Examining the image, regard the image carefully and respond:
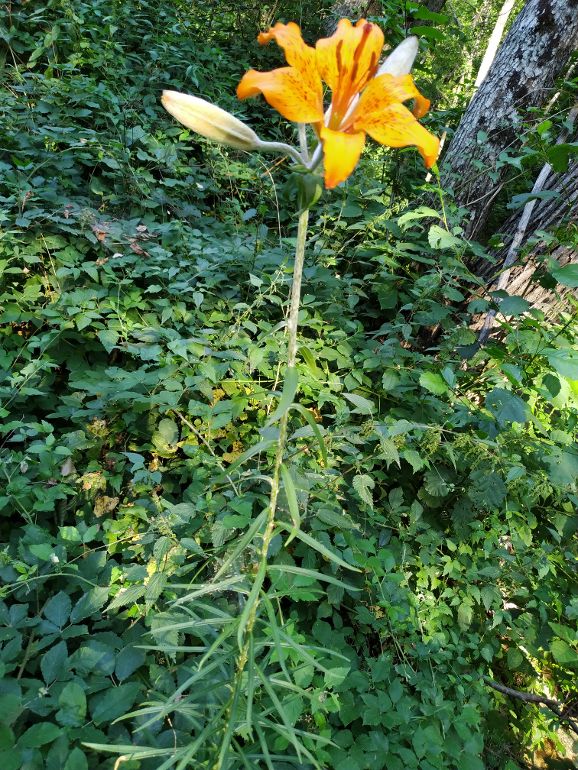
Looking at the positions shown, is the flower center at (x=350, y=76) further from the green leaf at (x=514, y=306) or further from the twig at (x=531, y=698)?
the twig at (x=531, y=698)

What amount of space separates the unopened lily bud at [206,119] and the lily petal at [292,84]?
0.22ft

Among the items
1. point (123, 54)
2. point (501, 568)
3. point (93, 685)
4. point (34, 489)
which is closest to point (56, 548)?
point (34, 489)

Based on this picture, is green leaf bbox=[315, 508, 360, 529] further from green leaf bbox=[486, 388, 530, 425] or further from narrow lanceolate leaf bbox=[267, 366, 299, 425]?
narrow lanceolate leaf bbox=[267, 366, 299, 425]

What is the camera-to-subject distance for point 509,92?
2340 mm

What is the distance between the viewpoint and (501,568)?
1.75 meters

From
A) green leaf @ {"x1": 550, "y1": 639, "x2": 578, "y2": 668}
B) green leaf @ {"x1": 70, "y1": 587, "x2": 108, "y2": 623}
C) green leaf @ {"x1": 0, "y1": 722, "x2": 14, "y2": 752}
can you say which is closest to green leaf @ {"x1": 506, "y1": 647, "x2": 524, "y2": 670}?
green leaf @ {"x1": 550, "y1": 639, "x2": 578, "y2": 668}

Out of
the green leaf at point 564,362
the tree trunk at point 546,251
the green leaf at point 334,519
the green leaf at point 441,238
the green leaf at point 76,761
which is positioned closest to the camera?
the green leaf at point 76,761

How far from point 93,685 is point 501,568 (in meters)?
1.36

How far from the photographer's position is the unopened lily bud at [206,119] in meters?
0.65

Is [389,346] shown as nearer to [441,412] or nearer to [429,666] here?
[441,412]

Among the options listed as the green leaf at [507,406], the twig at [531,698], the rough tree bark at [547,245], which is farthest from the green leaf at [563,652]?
the rough tree bark at [547,245]

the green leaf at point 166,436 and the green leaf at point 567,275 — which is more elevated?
the green leaf at point 567,275

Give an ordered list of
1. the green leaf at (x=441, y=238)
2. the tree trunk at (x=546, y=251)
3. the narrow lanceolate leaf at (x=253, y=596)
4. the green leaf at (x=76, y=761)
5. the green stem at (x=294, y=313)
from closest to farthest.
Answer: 1. the green stem at (x=294, y=313)
2. the narrow lanceolate leaf at (x=253, y=596)
3. the green leaf at (x=76, y=761)
4. the green leaf at (x=441, y=238)
5. the tree trunk at (x=546, y=251)

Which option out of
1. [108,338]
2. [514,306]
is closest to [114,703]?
[108,338]
